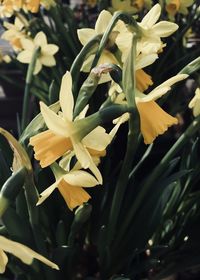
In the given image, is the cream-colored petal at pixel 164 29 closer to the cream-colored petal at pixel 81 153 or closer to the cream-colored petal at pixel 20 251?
the cream-colored petal at pixel 81 153

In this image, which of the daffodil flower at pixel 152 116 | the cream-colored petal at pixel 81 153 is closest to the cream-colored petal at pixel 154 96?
the daffodil flower at pixel 152 116

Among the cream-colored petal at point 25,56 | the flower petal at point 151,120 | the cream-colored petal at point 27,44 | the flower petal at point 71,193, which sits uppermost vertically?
the flower petal at point 151,120

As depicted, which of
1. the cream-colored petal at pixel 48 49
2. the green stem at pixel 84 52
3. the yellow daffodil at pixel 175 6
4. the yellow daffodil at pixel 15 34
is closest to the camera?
the green stem at pixel 84 52

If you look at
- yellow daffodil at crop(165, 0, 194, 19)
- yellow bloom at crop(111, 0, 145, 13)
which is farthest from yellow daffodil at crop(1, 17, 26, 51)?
yellow daffodil at crop(165, 0, 194, 19)

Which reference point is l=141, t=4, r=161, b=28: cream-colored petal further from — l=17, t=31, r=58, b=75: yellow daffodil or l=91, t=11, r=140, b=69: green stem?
l=17, t=31, r=58, b=75: yellow daffodil

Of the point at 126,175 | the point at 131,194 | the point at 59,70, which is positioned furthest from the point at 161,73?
the point at 126,175
